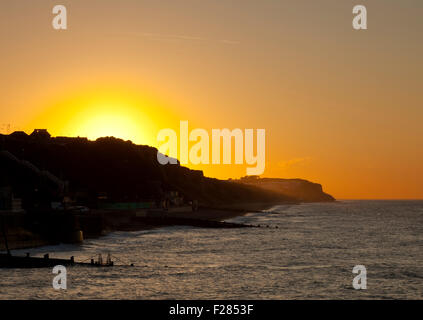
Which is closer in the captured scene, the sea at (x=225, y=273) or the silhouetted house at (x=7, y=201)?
the sea at (x=225, y=273)

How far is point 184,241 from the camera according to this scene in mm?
100562

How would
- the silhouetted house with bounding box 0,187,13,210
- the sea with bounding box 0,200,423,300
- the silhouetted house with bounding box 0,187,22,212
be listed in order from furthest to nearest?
the silhouetted house with bounding box 0,187,13,210, the silhouetted house with bounding box 0,187,22,212, the sea with bounding box 0,200,423,300

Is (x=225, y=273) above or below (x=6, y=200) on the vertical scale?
below

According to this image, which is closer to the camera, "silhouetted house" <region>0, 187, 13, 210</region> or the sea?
the sea

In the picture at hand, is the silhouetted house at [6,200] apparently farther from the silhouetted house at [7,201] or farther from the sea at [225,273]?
the sea at [225,273]

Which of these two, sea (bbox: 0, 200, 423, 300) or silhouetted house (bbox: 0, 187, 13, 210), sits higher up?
silhouetted house (bbox: 0, 187, 13, 210)

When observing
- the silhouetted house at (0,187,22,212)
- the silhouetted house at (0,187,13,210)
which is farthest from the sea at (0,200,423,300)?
the silhouetted house at (0,187,13,210)

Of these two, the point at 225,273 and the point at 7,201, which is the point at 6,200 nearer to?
the point at 7,201

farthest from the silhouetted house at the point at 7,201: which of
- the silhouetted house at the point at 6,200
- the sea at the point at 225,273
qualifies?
the sea at the point at 225,273

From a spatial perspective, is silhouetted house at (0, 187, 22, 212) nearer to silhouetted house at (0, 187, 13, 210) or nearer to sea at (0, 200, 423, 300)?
silhouetted house at (0, 187, 13, 210)

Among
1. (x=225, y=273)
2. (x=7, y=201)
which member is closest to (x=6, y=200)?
(x=7, y=201)
